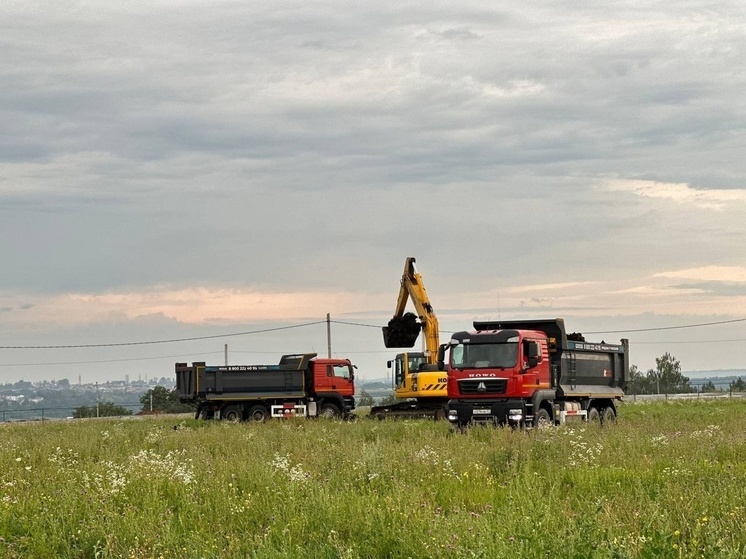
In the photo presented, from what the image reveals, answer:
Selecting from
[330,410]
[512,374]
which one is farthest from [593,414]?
[330,410]

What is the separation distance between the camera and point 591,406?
105 ft

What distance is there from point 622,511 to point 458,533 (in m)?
2.41

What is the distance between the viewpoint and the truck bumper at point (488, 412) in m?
26.5

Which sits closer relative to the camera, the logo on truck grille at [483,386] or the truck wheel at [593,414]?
the logo on truck grille at [483,386]

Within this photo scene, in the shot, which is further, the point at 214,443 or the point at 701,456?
the point at 214,443

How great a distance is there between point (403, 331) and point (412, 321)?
560 mm

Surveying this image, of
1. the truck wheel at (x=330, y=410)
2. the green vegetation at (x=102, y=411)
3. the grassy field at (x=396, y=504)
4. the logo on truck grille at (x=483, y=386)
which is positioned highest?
the logo on truck grille at (x=483, y=386)

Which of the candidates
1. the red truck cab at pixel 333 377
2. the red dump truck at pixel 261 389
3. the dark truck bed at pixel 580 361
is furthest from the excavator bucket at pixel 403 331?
the dark truck bed at pixel 580 361

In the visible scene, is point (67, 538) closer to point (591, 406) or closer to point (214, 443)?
point (214, 443)

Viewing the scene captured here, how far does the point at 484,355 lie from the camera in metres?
27.5

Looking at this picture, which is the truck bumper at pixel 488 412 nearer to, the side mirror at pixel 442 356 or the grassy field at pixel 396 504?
the side mirror at pixel 442 356

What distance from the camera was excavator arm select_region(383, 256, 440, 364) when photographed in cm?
3944

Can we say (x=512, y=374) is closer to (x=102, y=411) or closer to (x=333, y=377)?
(x=333, y=377)

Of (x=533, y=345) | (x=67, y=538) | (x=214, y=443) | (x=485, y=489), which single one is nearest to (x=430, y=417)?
(x=533, y=345)
